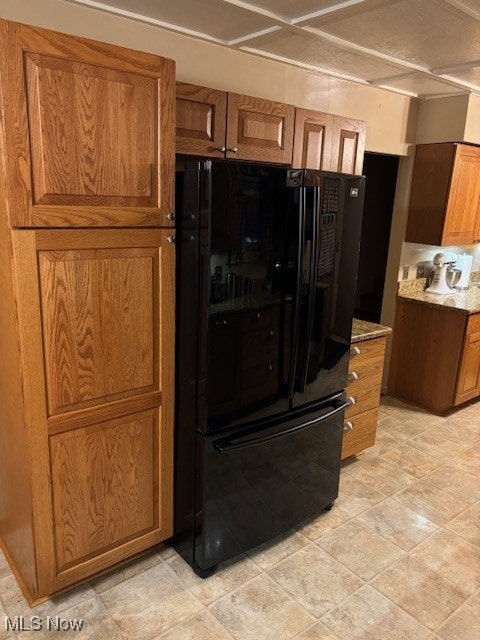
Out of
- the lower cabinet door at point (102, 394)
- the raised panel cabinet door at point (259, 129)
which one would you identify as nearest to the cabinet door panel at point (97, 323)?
the lower cabinet door at point (102, 394)

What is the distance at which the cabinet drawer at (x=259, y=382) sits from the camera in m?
2.06

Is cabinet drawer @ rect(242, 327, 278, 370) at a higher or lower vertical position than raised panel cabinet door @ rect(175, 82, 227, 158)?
lower

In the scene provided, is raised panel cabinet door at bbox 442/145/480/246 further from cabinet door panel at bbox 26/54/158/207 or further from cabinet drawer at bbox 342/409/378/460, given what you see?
cabinet door panel at bbox 26/54/158/207

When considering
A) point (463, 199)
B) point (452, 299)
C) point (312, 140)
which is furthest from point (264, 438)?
point (463, 199)

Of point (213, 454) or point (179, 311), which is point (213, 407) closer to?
point (213, 454)

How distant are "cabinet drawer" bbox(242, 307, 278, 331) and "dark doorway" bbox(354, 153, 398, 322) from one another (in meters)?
2.42

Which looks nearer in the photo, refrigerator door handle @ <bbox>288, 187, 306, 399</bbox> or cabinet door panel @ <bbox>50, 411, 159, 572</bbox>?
cabinet door panel @ <bbox>50, 411, 159, 572</bbox>

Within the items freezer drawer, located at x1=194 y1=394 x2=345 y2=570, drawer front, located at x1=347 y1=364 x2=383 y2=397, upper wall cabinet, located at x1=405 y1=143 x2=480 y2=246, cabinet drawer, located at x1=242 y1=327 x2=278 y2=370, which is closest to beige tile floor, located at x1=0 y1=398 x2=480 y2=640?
freezer drawer, located at x1=194 y1=394 x2=345 y2=570

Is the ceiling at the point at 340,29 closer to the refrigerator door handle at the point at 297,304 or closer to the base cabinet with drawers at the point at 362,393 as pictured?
the refrigerator door handle at the point at 297,304

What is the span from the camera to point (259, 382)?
211 cm

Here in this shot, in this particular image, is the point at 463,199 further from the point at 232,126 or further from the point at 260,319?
the point at 260,319

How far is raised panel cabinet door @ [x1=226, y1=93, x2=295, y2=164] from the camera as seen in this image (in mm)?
2287

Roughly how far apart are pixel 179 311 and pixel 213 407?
1.41 feet

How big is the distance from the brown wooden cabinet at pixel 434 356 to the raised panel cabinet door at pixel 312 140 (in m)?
1.77
